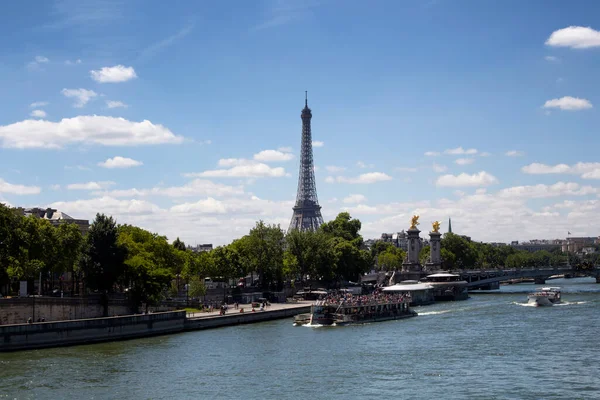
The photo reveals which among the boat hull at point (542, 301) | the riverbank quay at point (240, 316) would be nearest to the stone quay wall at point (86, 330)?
the riverbank quay at point (240, 316)

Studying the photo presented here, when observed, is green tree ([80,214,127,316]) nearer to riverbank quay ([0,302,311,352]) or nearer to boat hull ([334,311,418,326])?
riverbank quay ([0,302,311,352])

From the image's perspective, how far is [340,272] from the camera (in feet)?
359

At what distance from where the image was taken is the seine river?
117 ft

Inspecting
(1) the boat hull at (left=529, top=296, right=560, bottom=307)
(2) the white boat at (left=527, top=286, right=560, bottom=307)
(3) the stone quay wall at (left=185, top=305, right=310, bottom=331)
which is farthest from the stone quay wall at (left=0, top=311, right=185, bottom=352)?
(2) the white boat at (left=527, top=286, right=560, bottom=307)

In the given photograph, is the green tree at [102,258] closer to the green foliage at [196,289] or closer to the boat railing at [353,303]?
the green foliage at [196,289]

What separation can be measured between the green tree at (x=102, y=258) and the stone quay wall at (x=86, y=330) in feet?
23.1

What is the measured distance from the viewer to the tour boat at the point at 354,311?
64562 millimetres

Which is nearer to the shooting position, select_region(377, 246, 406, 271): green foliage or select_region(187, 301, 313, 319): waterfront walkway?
select_region(187, 301, 313, 319): waterfront walkway

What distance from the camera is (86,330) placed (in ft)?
168

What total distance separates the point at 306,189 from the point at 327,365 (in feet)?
407

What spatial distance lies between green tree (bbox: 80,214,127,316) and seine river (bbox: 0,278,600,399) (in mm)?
9426

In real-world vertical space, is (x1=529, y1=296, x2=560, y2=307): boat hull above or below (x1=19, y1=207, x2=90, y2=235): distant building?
below

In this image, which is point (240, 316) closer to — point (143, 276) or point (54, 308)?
point (143, 276)

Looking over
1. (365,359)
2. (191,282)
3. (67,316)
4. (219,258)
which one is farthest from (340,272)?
(365,359)
